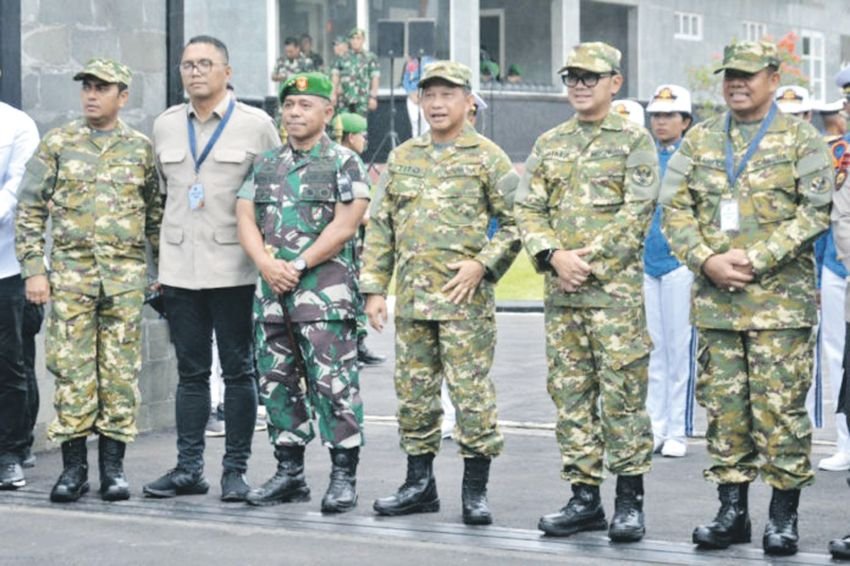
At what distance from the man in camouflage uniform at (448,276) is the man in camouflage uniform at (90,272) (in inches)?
53.0

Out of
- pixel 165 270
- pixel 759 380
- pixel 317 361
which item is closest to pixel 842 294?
pixel 759 380

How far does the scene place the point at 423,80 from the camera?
7934 mm

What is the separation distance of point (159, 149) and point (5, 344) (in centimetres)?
132

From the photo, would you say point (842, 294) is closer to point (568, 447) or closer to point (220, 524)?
point (568, 447)

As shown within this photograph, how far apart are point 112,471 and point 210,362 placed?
27.9 inches

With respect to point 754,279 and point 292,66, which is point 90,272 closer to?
point 754,279

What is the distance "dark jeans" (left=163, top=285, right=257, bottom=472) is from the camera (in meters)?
8.55

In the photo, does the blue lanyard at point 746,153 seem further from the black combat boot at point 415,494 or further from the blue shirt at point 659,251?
the blue shirt at point 659,251

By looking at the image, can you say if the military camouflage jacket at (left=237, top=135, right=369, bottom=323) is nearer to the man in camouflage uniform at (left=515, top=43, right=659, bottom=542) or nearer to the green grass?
the man in camouflage uniform at (left=515, top=43, right=659, bottom=542)

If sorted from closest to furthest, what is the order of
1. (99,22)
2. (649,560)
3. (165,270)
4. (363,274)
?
(649,560)
(363,274)
(165,270)
(99,22)

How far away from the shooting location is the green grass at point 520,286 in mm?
20047

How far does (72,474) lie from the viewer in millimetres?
8531

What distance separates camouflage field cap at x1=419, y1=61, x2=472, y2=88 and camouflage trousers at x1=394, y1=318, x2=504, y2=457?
1067 mm

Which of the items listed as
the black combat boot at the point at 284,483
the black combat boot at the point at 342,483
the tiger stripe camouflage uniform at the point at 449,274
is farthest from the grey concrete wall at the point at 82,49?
the black combat boot at the point at 342,483
